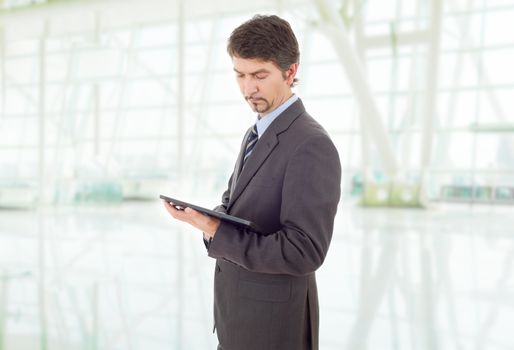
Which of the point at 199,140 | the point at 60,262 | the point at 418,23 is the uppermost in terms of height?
the point at 418,23

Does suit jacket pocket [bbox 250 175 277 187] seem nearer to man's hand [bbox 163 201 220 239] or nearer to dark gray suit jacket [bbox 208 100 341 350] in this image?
dark gray suit jacket [bbox 208 100 341 350]

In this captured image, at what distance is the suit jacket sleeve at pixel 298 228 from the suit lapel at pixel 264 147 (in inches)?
4.6

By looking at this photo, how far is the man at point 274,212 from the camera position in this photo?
62.9 inches

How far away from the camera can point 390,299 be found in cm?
551

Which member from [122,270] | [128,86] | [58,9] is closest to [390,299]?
[122,270]

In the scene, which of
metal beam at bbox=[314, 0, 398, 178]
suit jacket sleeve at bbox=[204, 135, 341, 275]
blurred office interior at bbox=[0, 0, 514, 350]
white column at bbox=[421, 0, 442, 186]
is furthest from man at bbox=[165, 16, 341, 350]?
white column at bbox=[421, 0, 442, 186]

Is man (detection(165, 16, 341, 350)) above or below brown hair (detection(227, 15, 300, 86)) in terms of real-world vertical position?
below

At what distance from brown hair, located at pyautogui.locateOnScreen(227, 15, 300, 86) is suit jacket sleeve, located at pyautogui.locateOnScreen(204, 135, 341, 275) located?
0.97ft

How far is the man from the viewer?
1598mm

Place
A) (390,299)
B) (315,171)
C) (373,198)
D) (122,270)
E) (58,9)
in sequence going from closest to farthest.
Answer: (315,171), (390,299), (122,270), (58,9), (373,198)

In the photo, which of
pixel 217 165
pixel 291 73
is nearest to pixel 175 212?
pixel 291 73

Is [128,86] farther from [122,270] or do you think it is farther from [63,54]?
[122,270]

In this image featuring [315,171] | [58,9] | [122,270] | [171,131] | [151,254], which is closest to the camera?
[315,171]

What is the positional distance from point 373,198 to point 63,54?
18.4 metres
